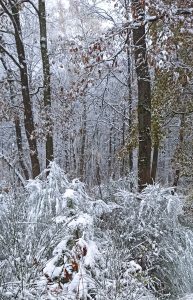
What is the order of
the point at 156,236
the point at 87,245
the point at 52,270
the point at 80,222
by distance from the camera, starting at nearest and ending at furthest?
the point at 52,270 → the point at 87,245 → the point at 80,222 → the point at 156,236

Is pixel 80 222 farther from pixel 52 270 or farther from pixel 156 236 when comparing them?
pixel 156 236

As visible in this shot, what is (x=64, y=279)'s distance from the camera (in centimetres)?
346

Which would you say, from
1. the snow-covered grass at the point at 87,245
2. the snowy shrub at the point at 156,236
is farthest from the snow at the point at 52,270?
the snowy shrub at the point at 156,236

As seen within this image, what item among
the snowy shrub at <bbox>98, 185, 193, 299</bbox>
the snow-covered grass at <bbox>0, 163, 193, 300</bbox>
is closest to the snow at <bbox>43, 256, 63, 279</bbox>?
the snow-covered grass at <bbox>0, 163, 193, 300</bbox>

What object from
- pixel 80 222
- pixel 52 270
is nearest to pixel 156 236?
pixel 80 222

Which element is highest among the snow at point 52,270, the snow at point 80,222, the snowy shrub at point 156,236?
the snow at point 80,222

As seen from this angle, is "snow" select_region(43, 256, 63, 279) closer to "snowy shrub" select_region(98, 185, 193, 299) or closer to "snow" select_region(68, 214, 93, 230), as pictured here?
"snow" select_region(68, 214, 93, 230)

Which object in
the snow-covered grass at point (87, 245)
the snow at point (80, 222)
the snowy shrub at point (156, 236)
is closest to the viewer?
the snow-covered grass at point (87, 245)

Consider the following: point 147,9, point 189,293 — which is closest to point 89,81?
point 147,9

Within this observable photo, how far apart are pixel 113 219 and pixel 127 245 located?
45 centimetres

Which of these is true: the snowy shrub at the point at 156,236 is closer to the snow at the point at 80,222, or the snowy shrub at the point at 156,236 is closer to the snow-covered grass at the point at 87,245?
the snow-covered grass at the point at 87,245

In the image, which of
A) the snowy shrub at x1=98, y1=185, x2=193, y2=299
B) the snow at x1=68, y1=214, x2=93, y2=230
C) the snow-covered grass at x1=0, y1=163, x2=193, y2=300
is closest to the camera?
the snow-covered grass at x1=0, y1=163, x2=193, y2=300

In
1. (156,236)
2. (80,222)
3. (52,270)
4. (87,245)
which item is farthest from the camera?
(156,236)

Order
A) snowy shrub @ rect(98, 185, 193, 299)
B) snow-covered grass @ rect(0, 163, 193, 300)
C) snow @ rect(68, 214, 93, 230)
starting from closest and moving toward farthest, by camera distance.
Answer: snow-covered grass @ rect(0, 163, 193, 300), snow @ rect(68, 214, 93, 230), snowy shrub @ rect(98, 185, 193, 299)
